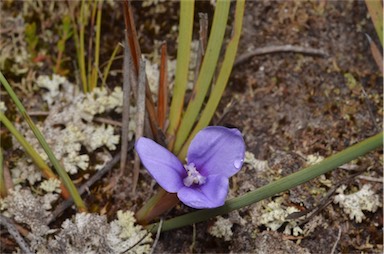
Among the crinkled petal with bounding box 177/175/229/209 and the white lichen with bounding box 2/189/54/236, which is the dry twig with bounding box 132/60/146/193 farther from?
the crinkled petal with bounding box 177/175/229/209

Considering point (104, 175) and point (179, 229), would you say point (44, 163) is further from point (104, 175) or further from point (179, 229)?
point (179, 229)

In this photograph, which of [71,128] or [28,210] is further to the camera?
[71,128]

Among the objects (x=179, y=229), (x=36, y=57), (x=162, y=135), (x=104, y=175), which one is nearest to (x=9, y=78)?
(x=36, y=57)

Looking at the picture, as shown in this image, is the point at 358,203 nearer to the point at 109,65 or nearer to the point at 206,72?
the point at 206,72

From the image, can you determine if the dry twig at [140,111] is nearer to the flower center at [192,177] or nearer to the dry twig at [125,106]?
the dry twig at [125,106]

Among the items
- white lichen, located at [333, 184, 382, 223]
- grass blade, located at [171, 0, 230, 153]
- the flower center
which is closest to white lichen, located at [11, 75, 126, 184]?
grass blade, located at [171, 0, 230, 153]

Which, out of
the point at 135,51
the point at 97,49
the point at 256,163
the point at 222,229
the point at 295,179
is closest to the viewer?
the point at 295,179

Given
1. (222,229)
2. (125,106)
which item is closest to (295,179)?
(222,229)
